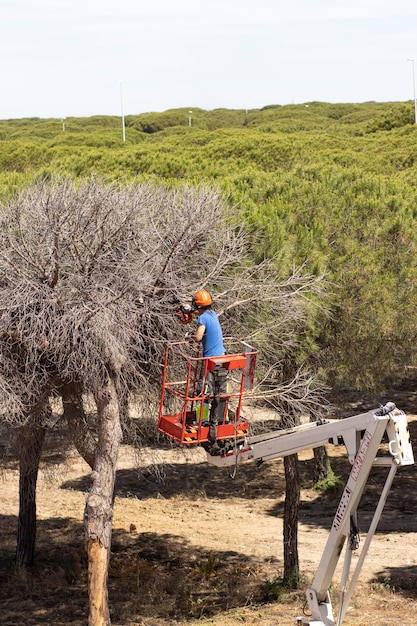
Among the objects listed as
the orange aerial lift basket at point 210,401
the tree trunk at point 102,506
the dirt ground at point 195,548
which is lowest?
the dirt ground at point 195,548

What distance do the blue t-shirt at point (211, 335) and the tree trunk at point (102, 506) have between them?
166 centimetres

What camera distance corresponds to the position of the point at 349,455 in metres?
9.79

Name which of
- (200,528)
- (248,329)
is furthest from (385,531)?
(248,329)

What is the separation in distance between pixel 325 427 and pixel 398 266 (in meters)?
7.17

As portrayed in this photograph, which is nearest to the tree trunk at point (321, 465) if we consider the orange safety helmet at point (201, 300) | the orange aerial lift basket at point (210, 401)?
the orange aerial lift basket at point (210, 401)

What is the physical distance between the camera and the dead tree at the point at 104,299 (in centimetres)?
1171

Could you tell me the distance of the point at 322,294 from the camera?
14.8 meters

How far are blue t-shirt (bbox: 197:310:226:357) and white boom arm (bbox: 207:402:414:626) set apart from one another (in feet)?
3.72

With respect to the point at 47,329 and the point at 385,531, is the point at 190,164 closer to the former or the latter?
the point at 385,531

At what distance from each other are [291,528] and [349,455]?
6845mm

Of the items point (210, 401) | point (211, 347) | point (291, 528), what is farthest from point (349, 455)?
point (291, 528)

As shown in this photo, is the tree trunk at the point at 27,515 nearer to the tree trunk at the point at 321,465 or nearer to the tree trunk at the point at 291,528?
the tree trunk at the point at 291,528

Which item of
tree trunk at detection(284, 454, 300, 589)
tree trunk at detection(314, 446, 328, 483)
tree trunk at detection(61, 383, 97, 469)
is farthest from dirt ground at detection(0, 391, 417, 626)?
tree trunk at detection(61, 383, 97, 469)

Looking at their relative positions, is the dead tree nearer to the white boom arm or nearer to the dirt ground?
the white boom arm
